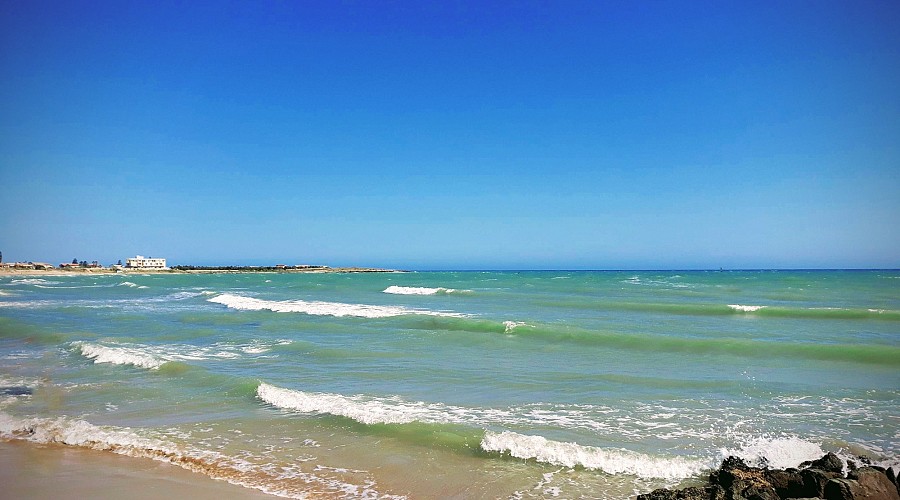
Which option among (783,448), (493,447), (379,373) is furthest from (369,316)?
(783,448)

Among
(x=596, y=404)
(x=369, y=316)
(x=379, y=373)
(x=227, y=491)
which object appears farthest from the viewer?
(x=369, y=316)

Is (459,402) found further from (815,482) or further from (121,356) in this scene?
(121,356)

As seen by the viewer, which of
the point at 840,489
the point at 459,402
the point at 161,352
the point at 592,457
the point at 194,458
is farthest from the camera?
the point at 161,352

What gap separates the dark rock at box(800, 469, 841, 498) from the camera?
4.94 meters

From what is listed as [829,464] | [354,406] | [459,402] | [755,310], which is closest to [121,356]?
[354,406]

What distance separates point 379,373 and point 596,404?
15.8 ft

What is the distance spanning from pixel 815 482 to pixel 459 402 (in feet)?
17.6

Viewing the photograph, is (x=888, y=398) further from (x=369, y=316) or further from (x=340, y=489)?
(x=369, y=316)

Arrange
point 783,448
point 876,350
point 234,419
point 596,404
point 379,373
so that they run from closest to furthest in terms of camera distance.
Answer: point 783,448, point 234,419, point 596,404, point 379,373, point 876,350

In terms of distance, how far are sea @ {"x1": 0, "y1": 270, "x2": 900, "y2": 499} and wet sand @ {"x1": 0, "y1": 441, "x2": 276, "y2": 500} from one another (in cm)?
26

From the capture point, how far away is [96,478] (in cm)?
616

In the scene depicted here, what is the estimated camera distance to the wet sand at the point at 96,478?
570 cm

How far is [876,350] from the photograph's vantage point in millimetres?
13750

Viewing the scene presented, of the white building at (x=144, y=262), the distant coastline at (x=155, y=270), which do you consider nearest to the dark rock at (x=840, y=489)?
the distant coastline at (x=155, y=270)
